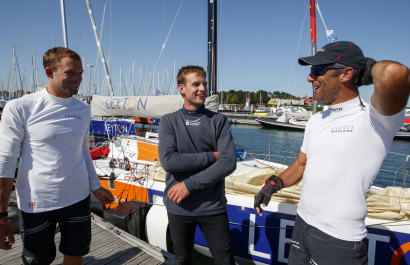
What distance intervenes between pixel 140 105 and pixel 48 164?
5.10 metres

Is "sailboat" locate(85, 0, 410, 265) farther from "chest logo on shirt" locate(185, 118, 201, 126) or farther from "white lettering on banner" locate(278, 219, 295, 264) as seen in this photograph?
"chest logo on shirt" locate(185, 118, 201, 126)

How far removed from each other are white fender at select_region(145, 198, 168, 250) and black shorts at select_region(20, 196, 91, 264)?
186 centimetres

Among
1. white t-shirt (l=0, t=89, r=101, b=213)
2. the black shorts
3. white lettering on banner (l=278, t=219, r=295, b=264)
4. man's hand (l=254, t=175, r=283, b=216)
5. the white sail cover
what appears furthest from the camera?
the white sail cover

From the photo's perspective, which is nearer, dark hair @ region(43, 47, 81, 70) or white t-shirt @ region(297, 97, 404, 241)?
white t-shirt @ region(297, 97, 404, 241)

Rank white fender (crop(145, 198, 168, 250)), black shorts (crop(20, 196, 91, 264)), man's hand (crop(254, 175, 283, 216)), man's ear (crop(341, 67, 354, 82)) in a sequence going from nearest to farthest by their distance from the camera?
1. man's ear (crop(341, 67, 354, 82))
2. black shorts (crop(20, 196, 91, 264))
3. man's hand (crop(254, 175, 283, 216))
4. white fender (crop(145, 198, 168, 250))

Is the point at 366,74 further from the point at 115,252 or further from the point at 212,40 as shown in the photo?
the point at 212,40

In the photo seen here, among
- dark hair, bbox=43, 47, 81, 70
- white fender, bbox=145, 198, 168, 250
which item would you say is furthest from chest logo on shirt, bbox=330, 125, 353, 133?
white fender, bbox=145, 198, 168, 250

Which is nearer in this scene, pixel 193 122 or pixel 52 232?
pixel 52 232

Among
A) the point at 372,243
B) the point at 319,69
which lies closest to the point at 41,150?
the point at 319,69

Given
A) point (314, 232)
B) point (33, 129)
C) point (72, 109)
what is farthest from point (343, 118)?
point (33, 129)

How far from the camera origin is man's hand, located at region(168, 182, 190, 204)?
1758 millimetres

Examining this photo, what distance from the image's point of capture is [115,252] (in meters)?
2.95

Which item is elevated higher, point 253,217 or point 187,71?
point 187,71

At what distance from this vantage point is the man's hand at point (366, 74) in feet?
4.56
